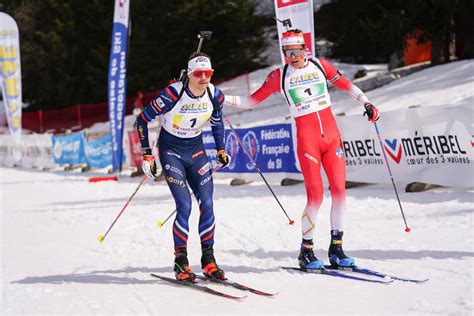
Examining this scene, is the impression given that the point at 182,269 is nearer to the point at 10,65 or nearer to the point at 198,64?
the point at 198,64

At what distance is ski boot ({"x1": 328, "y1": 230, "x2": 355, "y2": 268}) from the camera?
6.26 meters

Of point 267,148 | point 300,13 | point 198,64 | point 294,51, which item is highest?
point 300,13

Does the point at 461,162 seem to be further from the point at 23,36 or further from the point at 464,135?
the point at 23,36

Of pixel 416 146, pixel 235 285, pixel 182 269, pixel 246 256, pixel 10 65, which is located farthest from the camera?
pixel 10 65

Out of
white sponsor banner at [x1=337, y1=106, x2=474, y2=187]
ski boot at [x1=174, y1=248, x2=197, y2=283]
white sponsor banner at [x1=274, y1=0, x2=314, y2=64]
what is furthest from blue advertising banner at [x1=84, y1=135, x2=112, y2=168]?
ski boot at [x1=174, y1=248, x2=197, y2=283]

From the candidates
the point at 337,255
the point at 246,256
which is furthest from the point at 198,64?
the point at 246,256

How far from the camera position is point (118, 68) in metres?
18.4

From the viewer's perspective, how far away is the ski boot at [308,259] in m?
6.31

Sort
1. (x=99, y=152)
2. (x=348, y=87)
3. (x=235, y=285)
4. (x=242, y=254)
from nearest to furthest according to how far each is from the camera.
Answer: (x=235, y=285) < (x=348, y=87) < (x=242, y=254) < (x=99, y=152)

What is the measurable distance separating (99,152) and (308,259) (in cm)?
1773

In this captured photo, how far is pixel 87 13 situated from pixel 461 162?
34.4 meters

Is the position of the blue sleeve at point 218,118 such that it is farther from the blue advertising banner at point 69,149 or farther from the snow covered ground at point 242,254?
the blue advertising banner at point 69,149

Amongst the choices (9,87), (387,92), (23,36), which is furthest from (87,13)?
(387,92)

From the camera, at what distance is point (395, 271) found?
6.14 m
